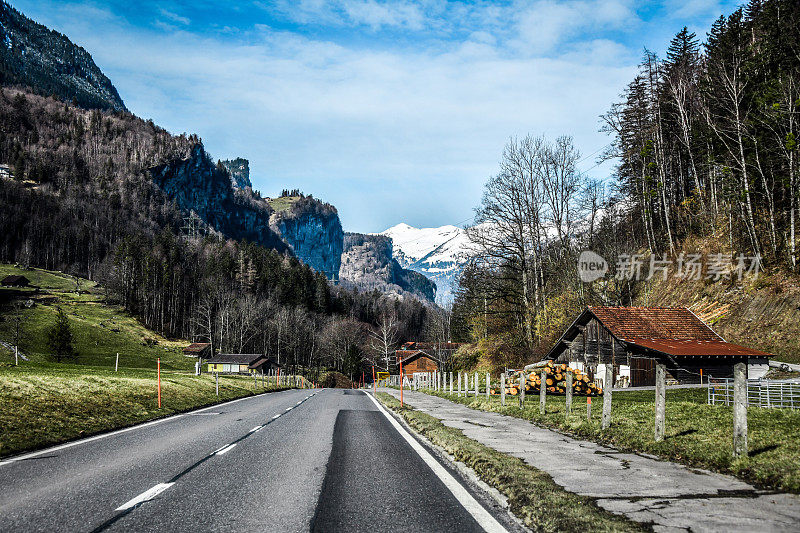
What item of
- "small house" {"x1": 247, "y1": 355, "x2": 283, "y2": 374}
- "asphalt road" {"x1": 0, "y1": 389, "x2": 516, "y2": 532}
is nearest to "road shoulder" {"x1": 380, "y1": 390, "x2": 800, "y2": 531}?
"asphalt road" {"x1": 0, "y1": 389, "x2": 516, "y2": 532}

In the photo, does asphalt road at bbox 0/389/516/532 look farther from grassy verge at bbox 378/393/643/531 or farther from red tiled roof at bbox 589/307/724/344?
red tiled roof at bbox 589/307/724/344

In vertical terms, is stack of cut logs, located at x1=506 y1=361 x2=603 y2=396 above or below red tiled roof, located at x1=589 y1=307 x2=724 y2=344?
below

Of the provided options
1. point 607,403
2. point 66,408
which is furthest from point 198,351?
point 607,403

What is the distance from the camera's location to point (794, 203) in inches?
1211

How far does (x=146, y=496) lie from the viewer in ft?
19.5

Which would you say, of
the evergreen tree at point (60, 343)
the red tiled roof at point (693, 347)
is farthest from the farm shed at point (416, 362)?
the red tiled roof at point (693, 347)

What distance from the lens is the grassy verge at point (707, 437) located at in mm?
6767

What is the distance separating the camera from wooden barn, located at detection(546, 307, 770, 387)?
32.2 m

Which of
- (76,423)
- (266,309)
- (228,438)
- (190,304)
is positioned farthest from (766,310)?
(190,304)

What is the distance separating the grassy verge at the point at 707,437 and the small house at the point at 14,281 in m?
131

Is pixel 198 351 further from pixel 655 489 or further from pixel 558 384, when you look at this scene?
pixel 655 489

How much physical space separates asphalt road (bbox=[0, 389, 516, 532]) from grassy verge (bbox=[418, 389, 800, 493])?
11.7 ft

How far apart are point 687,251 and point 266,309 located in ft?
316

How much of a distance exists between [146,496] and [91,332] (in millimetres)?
96305
